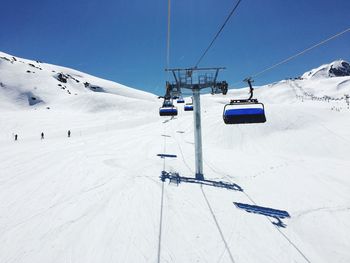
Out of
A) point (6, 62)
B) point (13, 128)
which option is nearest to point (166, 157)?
point (13, 128)

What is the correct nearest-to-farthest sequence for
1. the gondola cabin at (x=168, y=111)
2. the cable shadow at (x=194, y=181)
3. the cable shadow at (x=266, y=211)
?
the cable shadow at (x=266, y=211), the cable shadow at (x=194, y=181), the gondola cabin at (x=168, y=111)

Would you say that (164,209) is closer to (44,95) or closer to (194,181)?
(194,181)

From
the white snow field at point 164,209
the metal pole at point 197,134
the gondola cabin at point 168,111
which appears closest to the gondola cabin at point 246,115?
the metal pole at point 197,134

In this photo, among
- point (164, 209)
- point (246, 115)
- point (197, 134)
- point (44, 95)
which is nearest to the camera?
point (164, 209)

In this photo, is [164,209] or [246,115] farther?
[246,115]

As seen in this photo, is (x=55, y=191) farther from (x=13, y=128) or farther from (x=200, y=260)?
(x=13, y=128)

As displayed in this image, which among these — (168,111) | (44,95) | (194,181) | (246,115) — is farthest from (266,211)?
(44,95)

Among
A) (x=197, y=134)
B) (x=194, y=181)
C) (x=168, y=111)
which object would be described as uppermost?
(x=168, y=111)

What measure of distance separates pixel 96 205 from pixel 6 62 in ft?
415

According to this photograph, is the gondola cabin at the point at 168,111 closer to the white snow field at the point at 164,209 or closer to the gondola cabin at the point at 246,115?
the white snow field at the point at 164,209

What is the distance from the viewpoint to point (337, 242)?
6.90 m

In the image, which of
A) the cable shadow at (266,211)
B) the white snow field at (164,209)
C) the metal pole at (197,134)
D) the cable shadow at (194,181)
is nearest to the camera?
the white snow field at (164,209)

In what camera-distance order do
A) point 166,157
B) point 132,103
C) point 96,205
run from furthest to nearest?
point 132,103 → point 166,157 → point 96,205

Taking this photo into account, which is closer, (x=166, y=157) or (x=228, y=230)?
(x=228, y=230)
